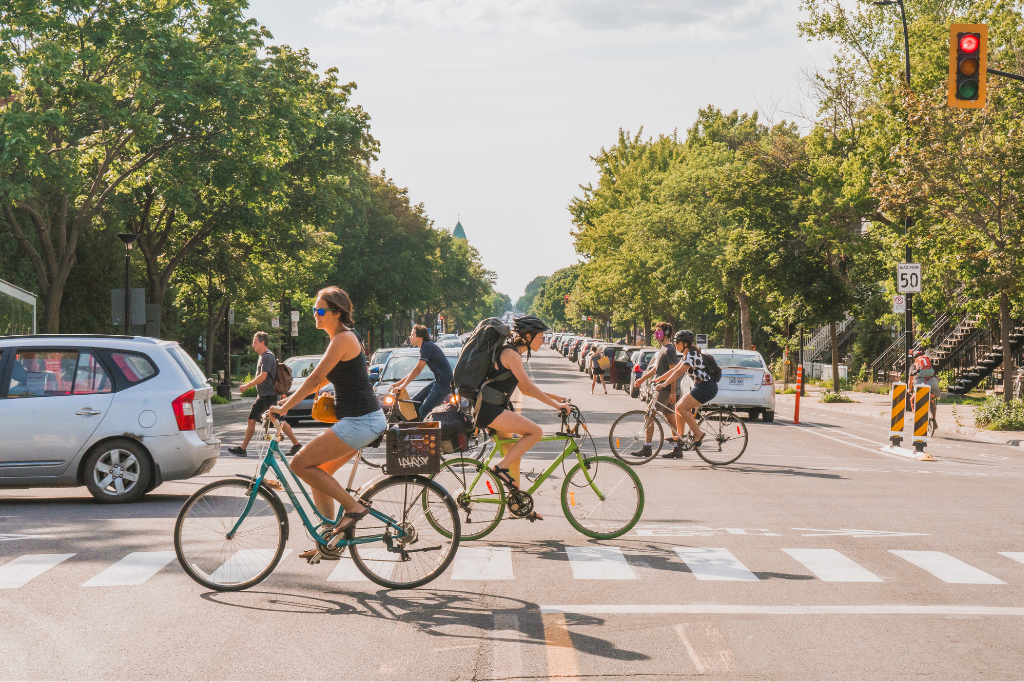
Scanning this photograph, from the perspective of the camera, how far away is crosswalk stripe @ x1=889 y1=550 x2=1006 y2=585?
25.9ft

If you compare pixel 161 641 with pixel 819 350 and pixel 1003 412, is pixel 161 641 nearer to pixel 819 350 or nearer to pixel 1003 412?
pixel 1003 412

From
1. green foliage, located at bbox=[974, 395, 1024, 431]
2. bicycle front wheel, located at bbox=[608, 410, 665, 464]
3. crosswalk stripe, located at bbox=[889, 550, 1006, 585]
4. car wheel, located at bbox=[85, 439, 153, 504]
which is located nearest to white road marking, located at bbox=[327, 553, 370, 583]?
crosswalk stripe, located at bbox=[889, 550, 1006, 585]

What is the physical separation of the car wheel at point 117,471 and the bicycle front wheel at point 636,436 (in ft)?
18.7

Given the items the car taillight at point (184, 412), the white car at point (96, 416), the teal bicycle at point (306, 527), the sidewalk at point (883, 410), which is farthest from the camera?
the sidewalk at point (883, 410)

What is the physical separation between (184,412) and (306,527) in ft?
16.8

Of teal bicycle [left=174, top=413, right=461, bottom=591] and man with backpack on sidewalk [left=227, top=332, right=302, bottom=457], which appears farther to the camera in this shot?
man with backpack on sidewalk [left=227, top=332, right=302, bottom=457]

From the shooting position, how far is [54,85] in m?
25.5

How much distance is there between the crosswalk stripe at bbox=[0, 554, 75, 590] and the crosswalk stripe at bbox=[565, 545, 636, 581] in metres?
3.75

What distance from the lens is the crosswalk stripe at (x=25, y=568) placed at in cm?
775

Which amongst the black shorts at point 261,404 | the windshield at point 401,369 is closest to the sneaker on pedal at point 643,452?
the black shorts at point 261,404

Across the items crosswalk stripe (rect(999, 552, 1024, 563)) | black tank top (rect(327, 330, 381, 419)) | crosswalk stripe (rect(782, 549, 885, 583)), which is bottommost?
crosswalk stripe (rect(782, 549, 885, 583))

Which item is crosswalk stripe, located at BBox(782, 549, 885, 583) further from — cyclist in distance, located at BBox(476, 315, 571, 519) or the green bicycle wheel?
the green bicycle wheel

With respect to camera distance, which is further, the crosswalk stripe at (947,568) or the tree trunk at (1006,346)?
the tree trunk at (1006,346)

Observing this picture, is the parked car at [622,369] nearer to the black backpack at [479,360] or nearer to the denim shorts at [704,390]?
the denim shorts at [704,390]
